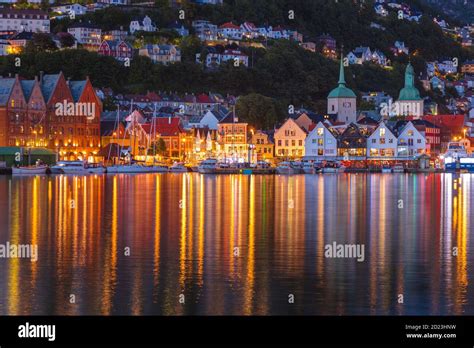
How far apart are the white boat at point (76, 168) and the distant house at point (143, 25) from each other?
7094 centimetres

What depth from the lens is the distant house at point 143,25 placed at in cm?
16775

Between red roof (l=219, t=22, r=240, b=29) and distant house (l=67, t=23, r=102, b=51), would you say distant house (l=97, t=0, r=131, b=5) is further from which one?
distant house (l=67, t=23, r=102, b=51)

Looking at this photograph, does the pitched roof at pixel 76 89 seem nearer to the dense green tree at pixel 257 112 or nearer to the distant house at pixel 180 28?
the dense green tree at pixel 257 112

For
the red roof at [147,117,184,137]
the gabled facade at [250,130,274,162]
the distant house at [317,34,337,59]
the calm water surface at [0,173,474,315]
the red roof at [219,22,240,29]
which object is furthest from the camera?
the distant house at [317,34,337,59]

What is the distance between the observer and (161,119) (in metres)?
119

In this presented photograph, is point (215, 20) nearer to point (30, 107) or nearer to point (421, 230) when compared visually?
point (30, 107)

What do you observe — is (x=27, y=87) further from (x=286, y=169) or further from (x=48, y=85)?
(x=286, y=169)

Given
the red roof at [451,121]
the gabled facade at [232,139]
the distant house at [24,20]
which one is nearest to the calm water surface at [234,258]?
the gabled facade at [232,139]

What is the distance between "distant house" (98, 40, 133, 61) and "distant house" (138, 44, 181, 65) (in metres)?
2.91

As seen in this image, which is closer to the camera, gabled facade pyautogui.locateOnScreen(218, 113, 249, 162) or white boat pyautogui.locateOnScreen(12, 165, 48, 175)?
white boat pyautogui.locateOnScreen(12, 165, 48, 175)

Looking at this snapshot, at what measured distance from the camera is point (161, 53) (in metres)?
154

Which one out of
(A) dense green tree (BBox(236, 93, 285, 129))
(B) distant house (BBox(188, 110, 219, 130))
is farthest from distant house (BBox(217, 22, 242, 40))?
(A) dense green tree (BBox(236, 93, 285, 129))

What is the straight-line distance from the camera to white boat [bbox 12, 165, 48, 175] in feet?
295

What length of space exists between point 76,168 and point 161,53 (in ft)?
199
